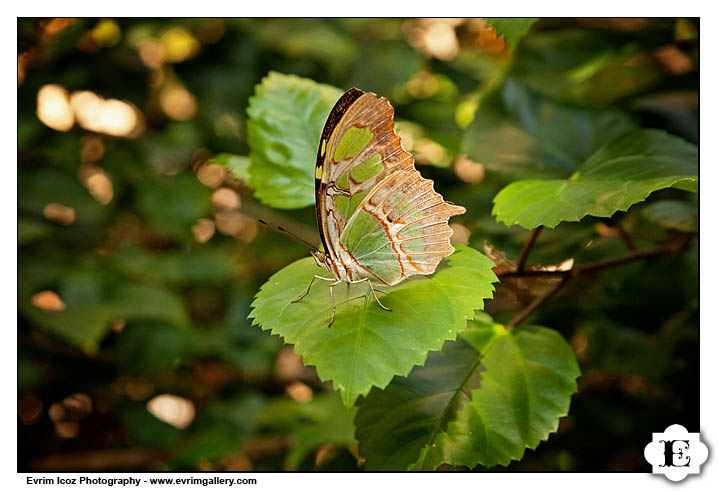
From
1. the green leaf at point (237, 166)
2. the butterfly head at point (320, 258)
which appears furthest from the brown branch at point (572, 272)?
the green leaf at point (237, 166)

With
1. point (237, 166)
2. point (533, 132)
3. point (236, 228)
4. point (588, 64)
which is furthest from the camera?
point (236, 228)

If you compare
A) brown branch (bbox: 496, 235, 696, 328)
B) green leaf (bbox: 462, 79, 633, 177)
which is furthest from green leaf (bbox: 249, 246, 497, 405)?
green leaf (bbox: 462, 79, 633, 177)

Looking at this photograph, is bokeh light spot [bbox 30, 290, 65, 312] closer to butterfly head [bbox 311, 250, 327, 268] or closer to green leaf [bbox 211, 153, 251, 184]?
green leaf [bbox 211, 153, 251, 184]

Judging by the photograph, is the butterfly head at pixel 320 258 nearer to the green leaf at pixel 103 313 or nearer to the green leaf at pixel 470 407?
the green leaf at pixel 470 407

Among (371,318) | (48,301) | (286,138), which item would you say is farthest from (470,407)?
(48,301)

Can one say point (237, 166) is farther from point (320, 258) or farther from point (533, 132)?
point (533, 132)

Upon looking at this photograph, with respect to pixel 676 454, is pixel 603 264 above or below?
above
